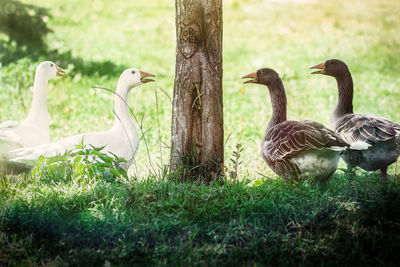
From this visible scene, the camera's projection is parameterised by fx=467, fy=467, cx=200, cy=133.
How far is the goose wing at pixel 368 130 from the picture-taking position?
502 cm

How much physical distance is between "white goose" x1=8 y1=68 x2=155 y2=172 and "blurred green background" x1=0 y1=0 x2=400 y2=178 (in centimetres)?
36

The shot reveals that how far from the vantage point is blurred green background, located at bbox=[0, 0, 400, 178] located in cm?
810

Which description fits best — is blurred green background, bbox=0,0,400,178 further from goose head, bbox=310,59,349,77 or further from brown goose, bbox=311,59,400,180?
goose head, bbox=310,59,349,77

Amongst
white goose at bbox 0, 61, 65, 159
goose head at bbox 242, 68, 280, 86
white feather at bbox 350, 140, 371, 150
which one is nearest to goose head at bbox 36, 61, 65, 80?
white goose at bbox 0, 61, 65, 159

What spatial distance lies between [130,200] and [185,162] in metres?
0.88

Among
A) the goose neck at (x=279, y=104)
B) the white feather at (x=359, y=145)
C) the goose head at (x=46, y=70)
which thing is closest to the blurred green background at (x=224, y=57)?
the goose neck at (x=279, y=104)

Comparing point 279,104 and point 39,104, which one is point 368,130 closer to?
point 279,104

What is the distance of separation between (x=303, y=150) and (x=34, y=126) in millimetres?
3382

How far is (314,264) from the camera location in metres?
3.60

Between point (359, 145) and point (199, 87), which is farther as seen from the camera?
point (199, 87)

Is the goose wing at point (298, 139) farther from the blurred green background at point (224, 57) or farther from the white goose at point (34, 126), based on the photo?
the white goose at point (34, 126)

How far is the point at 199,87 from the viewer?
4.91 meters

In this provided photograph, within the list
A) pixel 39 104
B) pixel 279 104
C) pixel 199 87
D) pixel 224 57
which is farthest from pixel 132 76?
pixel 224 57

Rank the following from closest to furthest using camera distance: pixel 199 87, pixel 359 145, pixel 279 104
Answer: pixel 359 145, pixel 199 87, pixel 279 104
